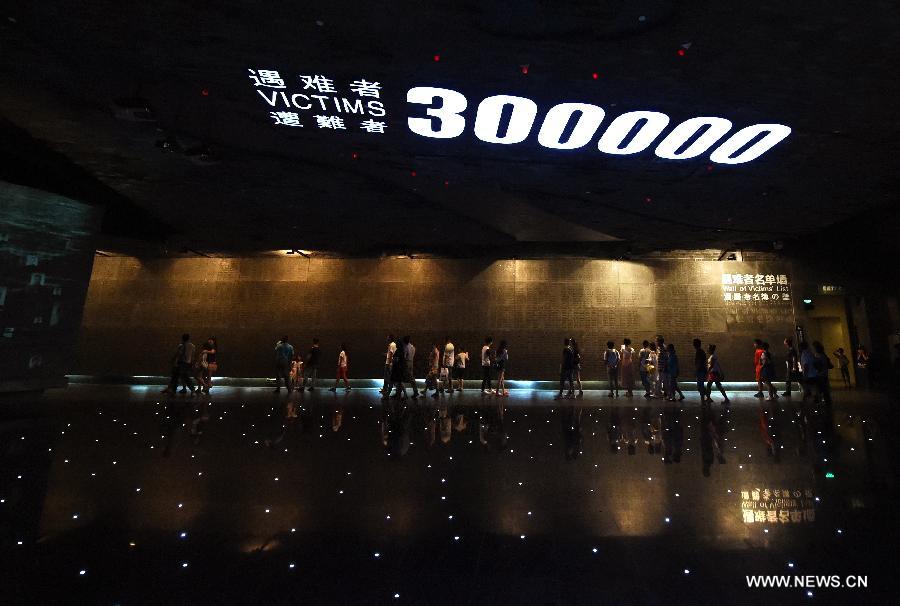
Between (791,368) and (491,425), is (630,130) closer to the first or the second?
(491,425)

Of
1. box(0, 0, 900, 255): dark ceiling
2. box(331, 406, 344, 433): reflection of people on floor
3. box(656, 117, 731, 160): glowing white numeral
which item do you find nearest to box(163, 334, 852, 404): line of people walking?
box(331, 406, 344, 433): reflection of people on floor

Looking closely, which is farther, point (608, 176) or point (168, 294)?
point (168, 294)

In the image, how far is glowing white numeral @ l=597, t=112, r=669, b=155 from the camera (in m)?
6.19

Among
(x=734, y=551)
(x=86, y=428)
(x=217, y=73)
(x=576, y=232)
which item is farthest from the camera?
(x=576, y=232)

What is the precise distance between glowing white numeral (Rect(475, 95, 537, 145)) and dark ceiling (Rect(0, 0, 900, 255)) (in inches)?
7.0

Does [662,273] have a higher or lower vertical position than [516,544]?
higher

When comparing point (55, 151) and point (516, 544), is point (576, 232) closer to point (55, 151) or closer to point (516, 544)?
point (516, 544)

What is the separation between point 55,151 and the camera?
7.91 m

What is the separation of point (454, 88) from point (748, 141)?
503 centimetres

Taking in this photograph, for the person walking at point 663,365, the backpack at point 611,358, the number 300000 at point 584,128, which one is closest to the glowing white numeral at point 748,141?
the number 300000 at point 584,128

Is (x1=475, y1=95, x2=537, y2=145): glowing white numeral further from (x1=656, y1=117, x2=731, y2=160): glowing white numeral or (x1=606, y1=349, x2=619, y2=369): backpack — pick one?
(x1=606, y1=349, x2=619, y2=369): backpack

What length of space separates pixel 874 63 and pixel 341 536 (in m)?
7.77

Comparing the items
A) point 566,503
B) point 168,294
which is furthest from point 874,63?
point 168,294

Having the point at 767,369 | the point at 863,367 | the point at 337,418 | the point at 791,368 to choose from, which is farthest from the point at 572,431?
the point at 863,367
